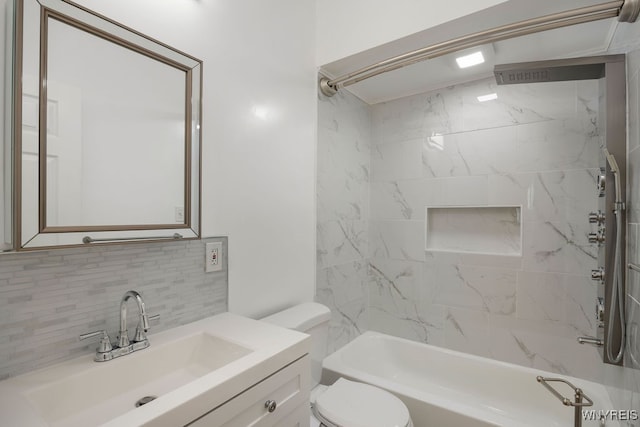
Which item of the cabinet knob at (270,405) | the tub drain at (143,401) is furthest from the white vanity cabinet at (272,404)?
the tub drain at (143,401)

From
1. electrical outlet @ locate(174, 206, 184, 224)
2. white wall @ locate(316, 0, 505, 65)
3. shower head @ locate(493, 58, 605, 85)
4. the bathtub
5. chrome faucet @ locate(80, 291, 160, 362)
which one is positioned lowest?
the bathtub

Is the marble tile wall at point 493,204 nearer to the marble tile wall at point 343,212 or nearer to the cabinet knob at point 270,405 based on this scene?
the marble tile wall at point 343,212

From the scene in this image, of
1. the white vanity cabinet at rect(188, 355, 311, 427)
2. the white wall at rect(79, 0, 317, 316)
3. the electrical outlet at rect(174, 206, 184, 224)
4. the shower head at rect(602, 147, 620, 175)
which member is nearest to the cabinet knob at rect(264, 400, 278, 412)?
the white vanity cabinet at rect(188, 355, 311, 427)

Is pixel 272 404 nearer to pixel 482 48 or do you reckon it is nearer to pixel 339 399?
pixel 339 399

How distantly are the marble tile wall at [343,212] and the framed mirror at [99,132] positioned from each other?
3.27 feet

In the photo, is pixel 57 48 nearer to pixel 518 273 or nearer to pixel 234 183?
pixel 234 183

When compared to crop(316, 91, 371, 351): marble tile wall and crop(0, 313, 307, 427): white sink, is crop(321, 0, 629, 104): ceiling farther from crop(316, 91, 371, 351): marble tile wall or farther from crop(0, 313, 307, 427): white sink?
crop(0, 313, 307, 427): white sink

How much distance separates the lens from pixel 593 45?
174 cm

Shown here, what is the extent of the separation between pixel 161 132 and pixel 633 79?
6.21 feet

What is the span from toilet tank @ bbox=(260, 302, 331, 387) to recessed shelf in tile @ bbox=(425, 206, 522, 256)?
A: 1.10 m

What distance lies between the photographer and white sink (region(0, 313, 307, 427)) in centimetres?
70

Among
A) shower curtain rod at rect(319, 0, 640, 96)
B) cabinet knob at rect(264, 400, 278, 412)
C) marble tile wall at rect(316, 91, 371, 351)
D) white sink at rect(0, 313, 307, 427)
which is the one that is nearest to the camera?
white sink at rect(0, 313, 307, 427)

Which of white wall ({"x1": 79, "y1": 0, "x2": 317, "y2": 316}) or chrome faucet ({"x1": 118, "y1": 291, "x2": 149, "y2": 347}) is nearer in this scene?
chrome faucet ({"x1": 118, "y1": 291, "x2": 149, "y2": 347})

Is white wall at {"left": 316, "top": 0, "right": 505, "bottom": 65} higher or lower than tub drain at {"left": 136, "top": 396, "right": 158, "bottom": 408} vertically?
higher
